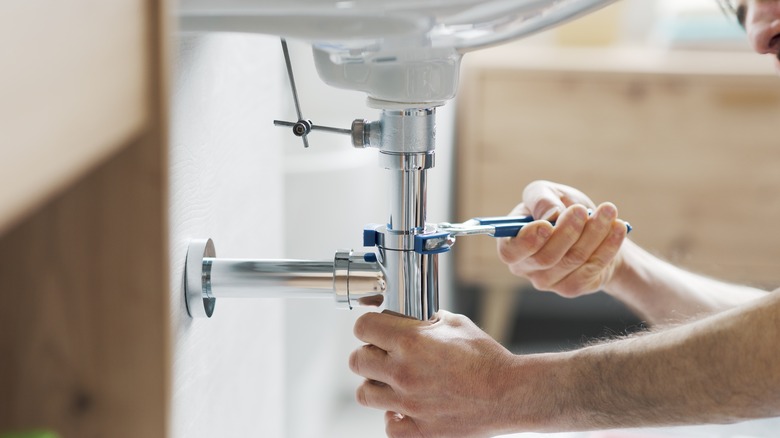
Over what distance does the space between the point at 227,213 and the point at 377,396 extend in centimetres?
24

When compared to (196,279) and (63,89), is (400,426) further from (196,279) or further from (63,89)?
(63,89)

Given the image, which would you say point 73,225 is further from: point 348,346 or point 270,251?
point 348,346

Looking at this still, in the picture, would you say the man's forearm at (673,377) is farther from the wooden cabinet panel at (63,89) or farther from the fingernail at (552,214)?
the wooden cabinet panel at (63,89)

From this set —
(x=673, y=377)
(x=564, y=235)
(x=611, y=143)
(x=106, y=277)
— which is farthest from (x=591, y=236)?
(x=611, y=143)

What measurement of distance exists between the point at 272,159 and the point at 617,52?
146 centimetres

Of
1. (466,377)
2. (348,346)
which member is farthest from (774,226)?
(466,377)

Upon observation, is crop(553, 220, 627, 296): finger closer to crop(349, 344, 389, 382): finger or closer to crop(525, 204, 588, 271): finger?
crop(525, 204, 588, 271): finger

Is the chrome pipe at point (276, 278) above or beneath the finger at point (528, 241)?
beneath

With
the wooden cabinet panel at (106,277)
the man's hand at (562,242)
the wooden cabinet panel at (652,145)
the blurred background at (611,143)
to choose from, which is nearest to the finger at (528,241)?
the man's hand at (562,242)

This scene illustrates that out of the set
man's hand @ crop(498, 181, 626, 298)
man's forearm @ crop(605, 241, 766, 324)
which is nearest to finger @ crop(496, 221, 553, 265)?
man's hand @ crop(498, 181, 626, 298)

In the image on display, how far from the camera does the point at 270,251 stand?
3.26 ft

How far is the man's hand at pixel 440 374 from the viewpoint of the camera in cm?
64

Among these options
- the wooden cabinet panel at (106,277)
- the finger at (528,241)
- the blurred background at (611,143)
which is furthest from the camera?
the blurred background at (611,143)

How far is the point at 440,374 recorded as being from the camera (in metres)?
0.64
